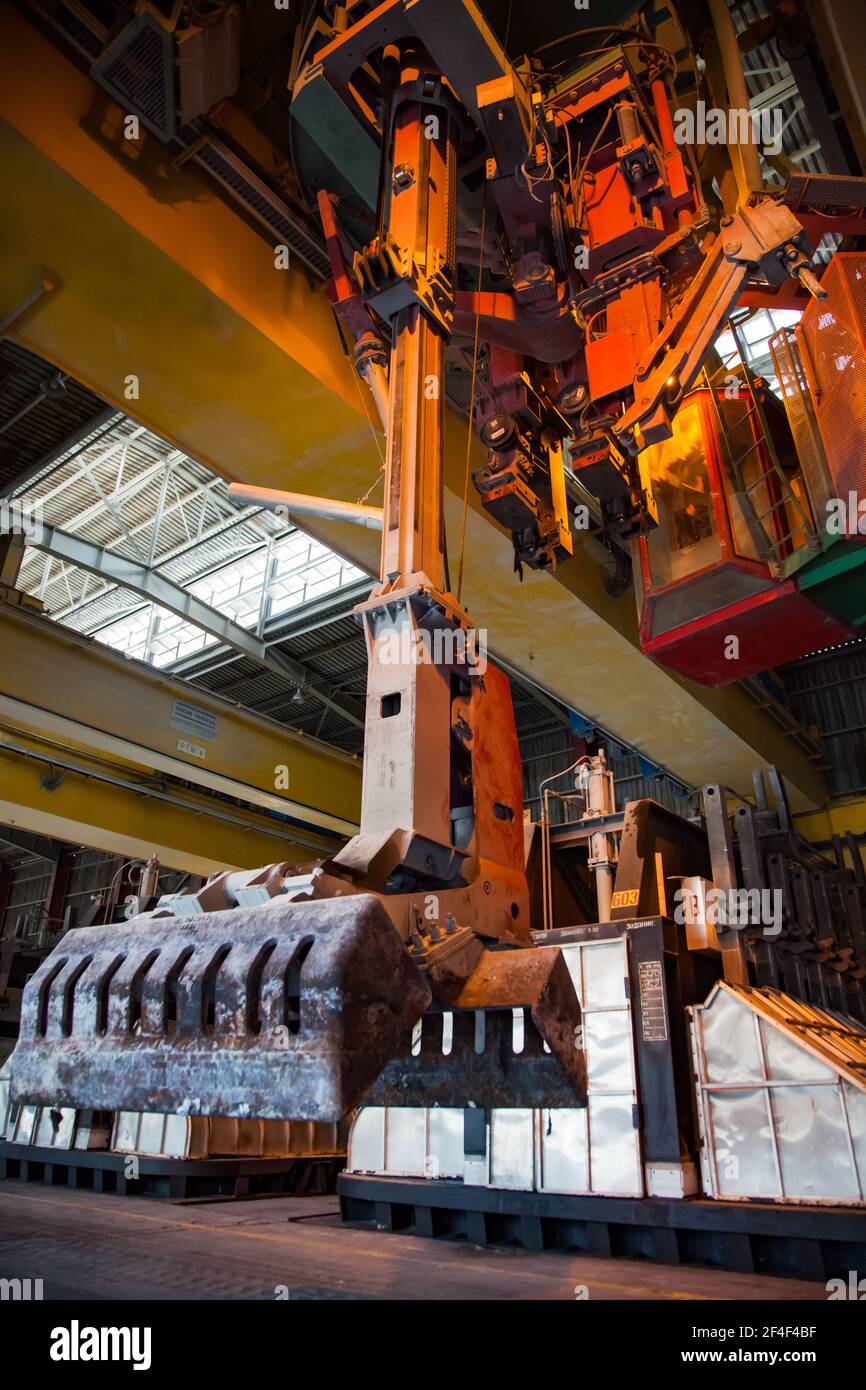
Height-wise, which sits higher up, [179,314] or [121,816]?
[179,314]

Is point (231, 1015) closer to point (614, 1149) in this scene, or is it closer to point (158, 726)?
point (614, 1149)

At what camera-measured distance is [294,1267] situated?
398cm

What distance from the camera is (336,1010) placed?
162 cm

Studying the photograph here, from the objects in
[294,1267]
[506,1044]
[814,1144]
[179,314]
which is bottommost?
[294,1267]

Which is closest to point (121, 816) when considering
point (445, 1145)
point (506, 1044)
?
point (445, 1145)

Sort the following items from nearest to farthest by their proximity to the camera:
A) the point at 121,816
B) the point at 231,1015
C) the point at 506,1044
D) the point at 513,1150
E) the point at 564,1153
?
→ the point at 231,1015
the point at 506,1044
the point at 564,1153
the point at 513,1150
the point at 121,816

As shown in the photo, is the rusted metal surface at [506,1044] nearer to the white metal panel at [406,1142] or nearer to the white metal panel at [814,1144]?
the white metal panel at [814,1144]

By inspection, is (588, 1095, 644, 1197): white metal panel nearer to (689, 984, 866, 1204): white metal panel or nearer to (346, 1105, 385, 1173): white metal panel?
(689, 984, 866, 1204): white metal panel

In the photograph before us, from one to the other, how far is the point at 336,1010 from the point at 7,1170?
1064 centimetres

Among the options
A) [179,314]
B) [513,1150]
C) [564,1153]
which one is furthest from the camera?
[513,1150]

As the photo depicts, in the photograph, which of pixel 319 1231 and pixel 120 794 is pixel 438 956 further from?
pixel 120 794

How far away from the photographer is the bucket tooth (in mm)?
1625

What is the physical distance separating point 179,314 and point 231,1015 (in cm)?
389

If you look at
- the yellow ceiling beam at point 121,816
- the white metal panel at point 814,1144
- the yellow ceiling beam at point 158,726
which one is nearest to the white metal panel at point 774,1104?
the white metal panel at point 814,1144
